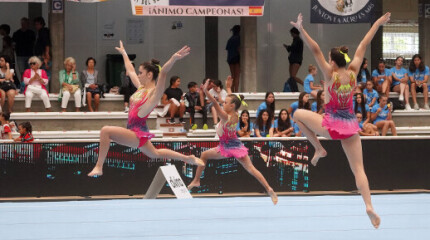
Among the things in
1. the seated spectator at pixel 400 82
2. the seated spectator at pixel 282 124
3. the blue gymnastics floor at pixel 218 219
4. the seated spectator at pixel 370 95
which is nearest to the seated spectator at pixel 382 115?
the seated spectator at pixel 370 95

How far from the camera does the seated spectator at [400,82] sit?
1697 centimetres

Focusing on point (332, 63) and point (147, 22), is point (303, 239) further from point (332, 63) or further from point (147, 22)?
point (147, 22)

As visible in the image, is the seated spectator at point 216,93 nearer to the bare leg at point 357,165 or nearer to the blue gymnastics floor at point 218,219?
the blue gymnastics floor at point 218,219

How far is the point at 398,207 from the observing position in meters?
10.1

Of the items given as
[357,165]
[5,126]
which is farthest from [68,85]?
[357,165]

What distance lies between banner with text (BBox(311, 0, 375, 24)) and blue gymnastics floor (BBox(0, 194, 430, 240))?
19.6ft

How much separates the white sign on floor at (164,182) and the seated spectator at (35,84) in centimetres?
495

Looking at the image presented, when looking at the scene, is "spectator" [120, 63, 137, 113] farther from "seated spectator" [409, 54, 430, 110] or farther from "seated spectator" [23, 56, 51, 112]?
"seated spectator" [409, 54, 430, 110]

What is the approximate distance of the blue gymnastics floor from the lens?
25.9ft

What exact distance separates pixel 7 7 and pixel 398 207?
12.3m

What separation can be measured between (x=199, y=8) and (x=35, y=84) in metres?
3.54

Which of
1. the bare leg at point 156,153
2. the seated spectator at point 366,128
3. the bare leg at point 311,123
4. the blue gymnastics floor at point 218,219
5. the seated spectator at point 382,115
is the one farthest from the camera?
the seated spectator at point 382,115

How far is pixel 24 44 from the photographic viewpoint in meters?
17.2

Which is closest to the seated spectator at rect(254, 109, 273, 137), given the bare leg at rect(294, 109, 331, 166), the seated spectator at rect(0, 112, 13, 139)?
the seated spectator at rect(0, 112, 13, 139)
